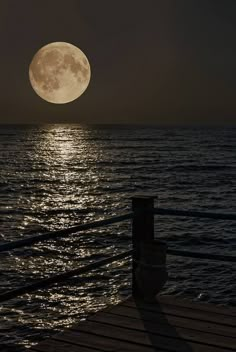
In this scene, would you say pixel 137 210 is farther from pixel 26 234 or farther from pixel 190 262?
pixel 26 234

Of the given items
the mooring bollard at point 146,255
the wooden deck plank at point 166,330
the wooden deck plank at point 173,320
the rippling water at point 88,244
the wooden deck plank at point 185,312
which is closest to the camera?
the wooden deck plank at point 166,330

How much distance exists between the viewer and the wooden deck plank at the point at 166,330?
5387 mm

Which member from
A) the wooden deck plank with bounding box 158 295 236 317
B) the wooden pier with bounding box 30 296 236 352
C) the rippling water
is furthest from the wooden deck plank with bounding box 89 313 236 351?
the rippling water

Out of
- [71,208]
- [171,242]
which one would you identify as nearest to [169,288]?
[171,242]

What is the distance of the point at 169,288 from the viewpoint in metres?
15.4

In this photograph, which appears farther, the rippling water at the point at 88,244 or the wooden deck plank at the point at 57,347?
the rippling water at the point at 88,244

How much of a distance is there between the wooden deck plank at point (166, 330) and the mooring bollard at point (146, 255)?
73cm

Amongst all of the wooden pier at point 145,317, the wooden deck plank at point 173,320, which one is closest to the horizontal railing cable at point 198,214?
the wooden pier at point 145,317

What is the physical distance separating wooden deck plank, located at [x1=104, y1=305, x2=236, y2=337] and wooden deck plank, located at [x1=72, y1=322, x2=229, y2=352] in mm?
362

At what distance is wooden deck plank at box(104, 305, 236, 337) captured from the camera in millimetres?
5672

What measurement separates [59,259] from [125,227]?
6.90 metres

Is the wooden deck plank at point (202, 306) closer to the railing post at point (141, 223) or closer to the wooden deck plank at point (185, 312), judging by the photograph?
the wooden deck plank at point (185, 312)

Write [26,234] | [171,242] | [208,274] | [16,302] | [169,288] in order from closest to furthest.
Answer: [16,302]
[169,288]
[208,274]
[171,242]
[26,234]

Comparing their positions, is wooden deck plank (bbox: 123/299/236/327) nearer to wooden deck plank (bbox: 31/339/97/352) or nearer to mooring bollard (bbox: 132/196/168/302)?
mooring bollard (bbox: 132/196/168/302)
